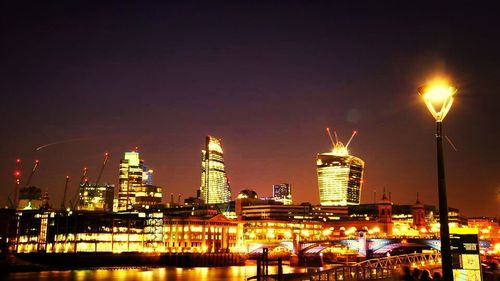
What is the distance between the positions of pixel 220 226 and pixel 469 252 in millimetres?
161968

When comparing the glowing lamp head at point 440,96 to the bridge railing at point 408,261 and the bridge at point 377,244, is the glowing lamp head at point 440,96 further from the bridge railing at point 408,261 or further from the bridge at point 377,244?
the bridge at point 377,244

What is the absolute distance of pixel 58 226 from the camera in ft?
497

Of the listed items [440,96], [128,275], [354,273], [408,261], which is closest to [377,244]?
[408,261]

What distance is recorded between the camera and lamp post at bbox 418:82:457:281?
51.5ft

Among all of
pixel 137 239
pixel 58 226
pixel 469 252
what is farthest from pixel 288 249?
pixel 469 252

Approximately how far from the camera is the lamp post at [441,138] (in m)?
15.7

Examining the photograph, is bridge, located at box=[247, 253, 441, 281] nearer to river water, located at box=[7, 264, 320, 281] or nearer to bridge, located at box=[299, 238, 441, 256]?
river water, located at box=[7, 264, 320, 281]

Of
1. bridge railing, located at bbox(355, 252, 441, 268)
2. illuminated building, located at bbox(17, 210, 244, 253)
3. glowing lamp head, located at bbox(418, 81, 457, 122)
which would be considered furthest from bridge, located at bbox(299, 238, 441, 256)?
glowing lamp head, located at bbox(418, 81, 457, 122)

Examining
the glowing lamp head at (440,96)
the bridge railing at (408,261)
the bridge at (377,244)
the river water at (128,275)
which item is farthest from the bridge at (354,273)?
the bridge at (377,244)

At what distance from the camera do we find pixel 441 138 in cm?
1670

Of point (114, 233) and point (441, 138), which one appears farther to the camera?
point (114, 233)

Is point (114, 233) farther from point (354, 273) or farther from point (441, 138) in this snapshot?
point (441, 138)

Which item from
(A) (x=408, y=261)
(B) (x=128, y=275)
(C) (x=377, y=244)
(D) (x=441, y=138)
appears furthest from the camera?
(C) (x=377, y=244)

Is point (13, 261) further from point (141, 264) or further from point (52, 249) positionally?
point (141, 264)
